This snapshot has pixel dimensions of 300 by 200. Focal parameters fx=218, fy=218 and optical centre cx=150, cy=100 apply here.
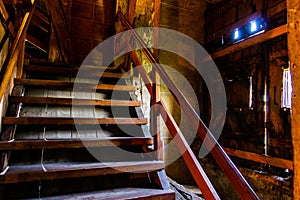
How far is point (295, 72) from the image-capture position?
2.60ft

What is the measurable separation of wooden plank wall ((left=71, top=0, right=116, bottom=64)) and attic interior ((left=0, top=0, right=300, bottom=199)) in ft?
0.07

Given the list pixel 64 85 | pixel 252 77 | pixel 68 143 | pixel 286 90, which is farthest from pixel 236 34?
pixel 68 143

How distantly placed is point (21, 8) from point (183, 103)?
1.82m

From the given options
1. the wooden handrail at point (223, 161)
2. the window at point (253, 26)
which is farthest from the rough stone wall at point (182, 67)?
the wooden handrail at point (223, 161)

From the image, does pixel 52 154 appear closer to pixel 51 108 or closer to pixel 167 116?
pixel 51 108

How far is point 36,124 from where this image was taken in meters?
1.90

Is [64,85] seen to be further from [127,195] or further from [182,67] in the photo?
[182,67]

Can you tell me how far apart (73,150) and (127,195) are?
66 centimetres

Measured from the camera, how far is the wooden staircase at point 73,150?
5.05 feet

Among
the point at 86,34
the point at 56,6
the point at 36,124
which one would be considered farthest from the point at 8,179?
the point at 86,34

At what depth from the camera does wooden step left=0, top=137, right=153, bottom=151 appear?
1598 millimetres

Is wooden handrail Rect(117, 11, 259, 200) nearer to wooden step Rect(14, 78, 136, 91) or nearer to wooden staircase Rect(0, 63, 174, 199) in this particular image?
wooden staircase Rect(0, 63, 174, 199)

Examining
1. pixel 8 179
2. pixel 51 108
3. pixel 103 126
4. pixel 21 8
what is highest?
pixel 21 8

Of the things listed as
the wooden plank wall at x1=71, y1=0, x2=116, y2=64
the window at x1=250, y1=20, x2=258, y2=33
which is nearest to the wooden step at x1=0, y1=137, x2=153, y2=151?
the window at x1=250, y1=20, x2=258, y2=33
